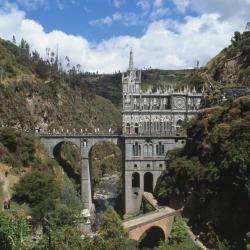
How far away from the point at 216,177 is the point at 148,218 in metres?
9.95

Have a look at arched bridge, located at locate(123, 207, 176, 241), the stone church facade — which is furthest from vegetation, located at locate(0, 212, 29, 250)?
the stone church facade

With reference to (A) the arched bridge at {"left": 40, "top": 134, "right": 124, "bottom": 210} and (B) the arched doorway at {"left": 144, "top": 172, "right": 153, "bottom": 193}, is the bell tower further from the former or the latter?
(B) the arched doorway at {"left": 144, "top": 172, "right": 153, "bottom": 193}

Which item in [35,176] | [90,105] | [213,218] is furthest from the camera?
[90,105]

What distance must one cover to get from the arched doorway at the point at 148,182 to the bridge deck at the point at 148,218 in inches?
688

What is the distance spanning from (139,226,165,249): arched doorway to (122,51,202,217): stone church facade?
15.8m

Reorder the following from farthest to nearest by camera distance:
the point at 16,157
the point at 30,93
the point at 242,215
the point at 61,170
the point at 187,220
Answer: the point at 30,93
the point at 61,170
the point at 16,157
the point at 187,220
the point at 242,215

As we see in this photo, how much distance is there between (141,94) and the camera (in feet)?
249

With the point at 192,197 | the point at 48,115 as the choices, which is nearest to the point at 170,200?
the point at 192,197

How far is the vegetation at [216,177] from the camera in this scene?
157ft

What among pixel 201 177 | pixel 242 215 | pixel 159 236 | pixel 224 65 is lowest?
pixel 159 236

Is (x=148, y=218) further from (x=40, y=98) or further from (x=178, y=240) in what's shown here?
(x=40, y=98)

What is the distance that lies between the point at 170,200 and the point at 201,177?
11382mm

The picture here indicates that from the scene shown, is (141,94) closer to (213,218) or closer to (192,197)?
(192,197)

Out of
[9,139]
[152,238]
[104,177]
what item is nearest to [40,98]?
[104,177]
